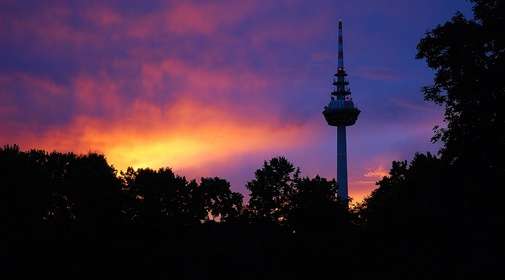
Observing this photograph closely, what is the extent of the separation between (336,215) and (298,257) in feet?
18.5

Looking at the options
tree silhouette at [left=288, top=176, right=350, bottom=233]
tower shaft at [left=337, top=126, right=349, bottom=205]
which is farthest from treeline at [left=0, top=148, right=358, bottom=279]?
tower shaft at [left=337, top=126, right=349, bottom=205]

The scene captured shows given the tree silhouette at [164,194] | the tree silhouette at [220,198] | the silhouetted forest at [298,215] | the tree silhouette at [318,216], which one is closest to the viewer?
the silhouetted forest at [298,215]

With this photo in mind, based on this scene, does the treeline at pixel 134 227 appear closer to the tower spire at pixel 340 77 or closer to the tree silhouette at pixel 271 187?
the tree silhouette at pixel 271 187

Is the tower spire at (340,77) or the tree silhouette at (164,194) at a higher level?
the tower spire at (340,77)

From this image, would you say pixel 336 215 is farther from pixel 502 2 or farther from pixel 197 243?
pixel 502 2

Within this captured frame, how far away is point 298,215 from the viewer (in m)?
47.3

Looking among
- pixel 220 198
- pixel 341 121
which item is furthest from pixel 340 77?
pixel 220 198

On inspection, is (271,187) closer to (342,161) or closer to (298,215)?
(298,215)

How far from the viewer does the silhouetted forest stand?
108ft

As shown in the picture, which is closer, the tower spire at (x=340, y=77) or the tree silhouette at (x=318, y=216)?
the tree silhouette at (x=318, y=216)

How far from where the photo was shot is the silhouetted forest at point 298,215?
1292 inches

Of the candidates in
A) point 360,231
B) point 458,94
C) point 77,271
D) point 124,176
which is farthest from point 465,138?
point 124,176

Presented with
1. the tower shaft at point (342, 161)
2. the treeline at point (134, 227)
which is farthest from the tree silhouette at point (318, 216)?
the tower shaft at point (342, 161)

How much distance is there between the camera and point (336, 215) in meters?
46.8
